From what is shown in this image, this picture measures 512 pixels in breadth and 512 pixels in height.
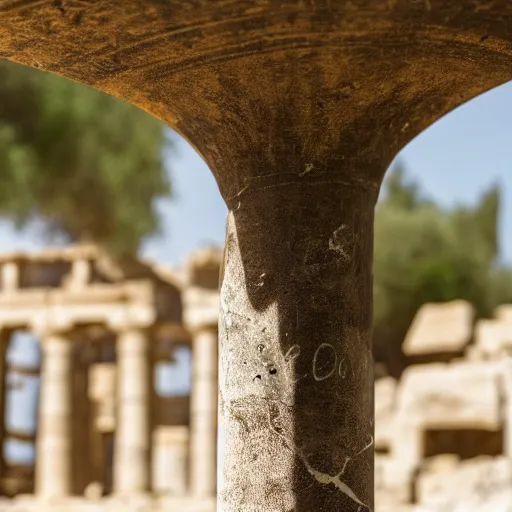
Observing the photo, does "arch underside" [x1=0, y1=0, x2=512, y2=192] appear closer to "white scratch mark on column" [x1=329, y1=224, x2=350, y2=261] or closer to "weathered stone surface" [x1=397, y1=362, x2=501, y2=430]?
"white scratch mark on column" [x1=329, y1=224, x2=350, y2=261]

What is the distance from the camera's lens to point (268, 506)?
3371mm

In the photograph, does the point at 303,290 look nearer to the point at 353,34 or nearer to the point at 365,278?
the point at 365,278

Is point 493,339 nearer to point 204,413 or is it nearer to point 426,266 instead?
point 204,413

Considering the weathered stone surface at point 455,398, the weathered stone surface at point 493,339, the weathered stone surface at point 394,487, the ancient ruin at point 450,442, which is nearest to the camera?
the ancient ruin at point 450,442

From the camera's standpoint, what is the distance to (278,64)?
127 inches

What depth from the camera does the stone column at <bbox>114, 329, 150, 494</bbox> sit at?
22391mm

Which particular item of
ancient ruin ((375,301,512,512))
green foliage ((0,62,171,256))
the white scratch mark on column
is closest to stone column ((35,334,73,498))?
green foliage ((0,62,171,256))

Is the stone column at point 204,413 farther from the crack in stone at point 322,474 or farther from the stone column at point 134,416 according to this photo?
the crack in stone at point 322,474

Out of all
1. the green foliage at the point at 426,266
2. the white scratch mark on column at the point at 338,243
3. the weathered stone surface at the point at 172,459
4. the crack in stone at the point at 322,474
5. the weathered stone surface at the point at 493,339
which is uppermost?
the green foliage at the point at 426,266

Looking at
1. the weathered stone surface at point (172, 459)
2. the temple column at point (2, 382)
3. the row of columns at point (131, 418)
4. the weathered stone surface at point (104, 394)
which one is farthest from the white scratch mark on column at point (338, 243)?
the weathered stone surface at point (104, 394)

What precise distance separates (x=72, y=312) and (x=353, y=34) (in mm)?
20376

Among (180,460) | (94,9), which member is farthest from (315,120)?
(180,460)

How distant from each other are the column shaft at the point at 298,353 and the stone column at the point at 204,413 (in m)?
19.3

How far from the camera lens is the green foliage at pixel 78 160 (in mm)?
23844
